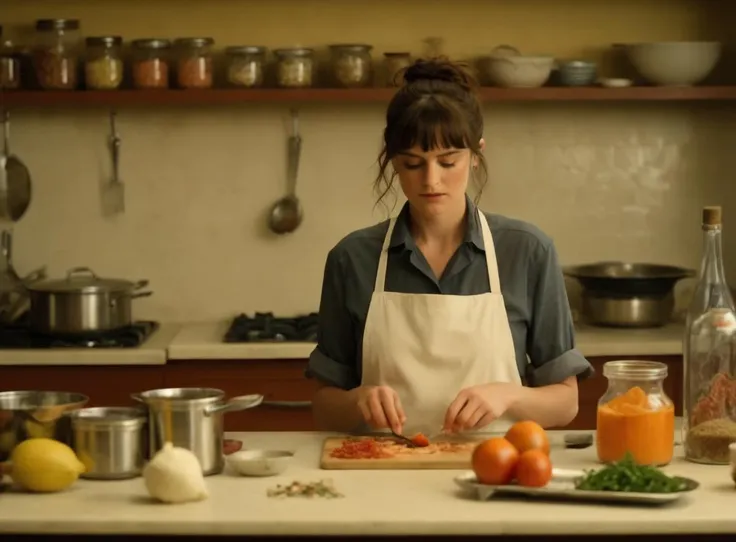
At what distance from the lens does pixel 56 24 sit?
443cm

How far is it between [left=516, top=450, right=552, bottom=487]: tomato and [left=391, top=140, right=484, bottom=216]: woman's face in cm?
67

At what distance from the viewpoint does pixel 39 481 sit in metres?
2.24

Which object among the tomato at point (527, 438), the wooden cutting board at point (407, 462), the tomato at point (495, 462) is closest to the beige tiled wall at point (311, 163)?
the wooden cutting board at point (407, 462)

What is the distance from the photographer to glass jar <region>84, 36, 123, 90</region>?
14.5 ft

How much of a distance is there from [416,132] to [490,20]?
2144mm

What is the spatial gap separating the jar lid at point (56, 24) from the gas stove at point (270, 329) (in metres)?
1.18

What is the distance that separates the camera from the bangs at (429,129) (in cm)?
262

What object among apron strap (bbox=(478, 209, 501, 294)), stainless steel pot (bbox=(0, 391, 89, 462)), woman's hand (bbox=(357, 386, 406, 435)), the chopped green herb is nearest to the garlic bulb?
stainless steel pot (bbox=(0, 391, 89, 462))

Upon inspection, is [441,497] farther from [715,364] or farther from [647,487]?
[715,364]

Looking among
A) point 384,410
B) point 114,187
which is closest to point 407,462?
point 384,410

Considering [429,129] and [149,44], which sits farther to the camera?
[149,44]

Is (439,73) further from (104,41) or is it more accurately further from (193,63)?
(104,41)

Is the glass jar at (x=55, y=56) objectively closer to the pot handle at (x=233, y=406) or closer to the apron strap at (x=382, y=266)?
the apron strap at (x=382, y=266)

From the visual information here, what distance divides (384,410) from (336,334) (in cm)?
40
